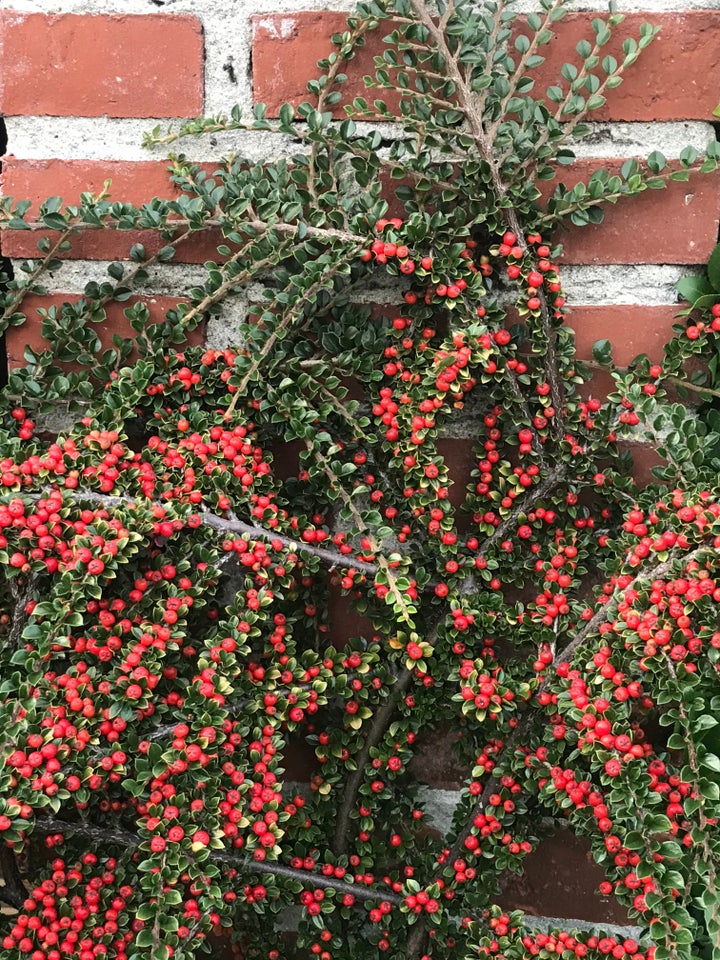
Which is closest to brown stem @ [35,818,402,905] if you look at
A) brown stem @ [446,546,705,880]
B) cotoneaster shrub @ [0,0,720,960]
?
cotoneaster shrub @ [0,0,720,960]

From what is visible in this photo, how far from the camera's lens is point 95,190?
1.19 metres

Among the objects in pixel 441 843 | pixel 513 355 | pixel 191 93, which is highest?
pixel 191 93

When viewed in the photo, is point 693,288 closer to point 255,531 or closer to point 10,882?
point 255,531

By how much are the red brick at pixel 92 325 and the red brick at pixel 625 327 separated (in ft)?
1.84

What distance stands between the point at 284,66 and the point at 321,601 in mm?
767

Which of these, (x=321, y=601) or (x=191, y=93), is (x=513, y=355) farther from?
(x=191, y=93)

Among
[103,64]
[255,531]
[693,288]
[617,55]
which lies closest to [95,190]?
[103,64]

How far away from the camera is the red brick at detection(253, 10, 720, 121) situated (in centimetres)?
110

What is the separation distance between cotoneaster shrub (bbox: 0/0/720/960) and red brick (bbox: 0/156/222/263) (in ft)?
0.08

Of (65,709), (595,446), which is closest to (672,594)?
(595,446)

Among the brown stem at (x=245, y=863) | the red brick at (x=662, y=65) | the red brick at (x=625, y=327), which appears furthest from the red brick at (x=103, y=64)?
the brown stem at (x=245, y=863)

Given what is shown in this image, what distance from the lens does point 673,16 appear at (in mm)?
1093

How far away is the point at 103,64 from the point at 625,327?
0.83 metres

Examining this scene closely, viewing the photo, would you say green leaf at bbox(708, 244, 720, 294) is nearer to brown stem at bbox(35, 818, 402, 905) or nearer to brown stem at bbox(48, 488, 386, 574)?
brown stem at bbox(48, 488, 386, 574)
